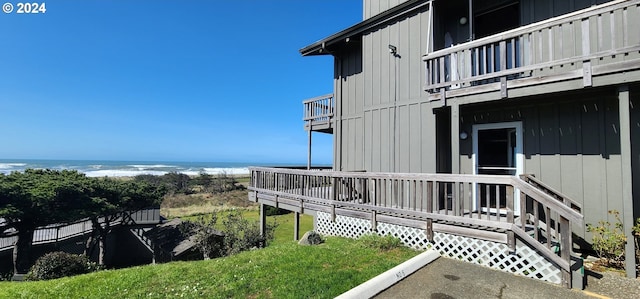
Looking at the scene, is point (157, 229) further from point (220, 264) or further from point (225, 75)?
point (225, 75)

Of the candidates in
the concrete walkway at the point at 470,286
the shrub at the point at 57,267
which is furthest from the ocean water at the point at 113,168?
the concrete walkway at the point at 470,286

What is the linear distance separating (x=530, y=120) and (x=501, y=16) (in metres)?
2.80

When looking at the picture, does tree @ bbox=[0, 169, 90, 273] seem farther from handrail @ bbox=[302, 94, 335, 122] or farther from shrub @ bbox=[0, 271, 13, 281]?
handrail @ bbox=[302, 94, 335, 122]

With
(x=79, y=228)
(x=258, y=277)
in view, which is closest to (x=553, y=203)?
(x=258, y=277)

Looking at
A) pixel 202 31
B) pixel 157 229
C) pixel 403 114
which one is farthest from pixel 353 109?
pixel 202 31

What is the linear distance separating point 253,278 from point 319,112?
8.73 m

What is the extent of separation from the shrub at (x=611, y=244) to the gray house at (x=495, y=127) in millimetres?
247

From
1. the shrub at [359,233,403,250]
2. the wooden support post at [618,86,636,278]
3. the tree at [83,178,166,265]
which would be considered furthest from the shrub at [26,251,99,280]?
the wooden support post at [618,86,636,278]

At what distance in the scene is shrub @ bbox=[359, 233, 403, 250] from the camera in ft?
18.0

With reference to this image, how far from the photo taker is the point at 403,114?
24.1 ft

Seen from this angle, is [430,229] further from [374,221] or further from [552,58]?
[552,58]

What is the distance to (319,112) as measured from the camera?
12.1 m

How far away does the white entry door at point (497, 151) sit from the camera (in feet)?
20.2

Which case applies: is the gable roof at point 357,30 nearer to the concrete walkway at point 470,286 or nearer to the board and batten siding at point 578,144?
the board and batten siding at point 578,144
